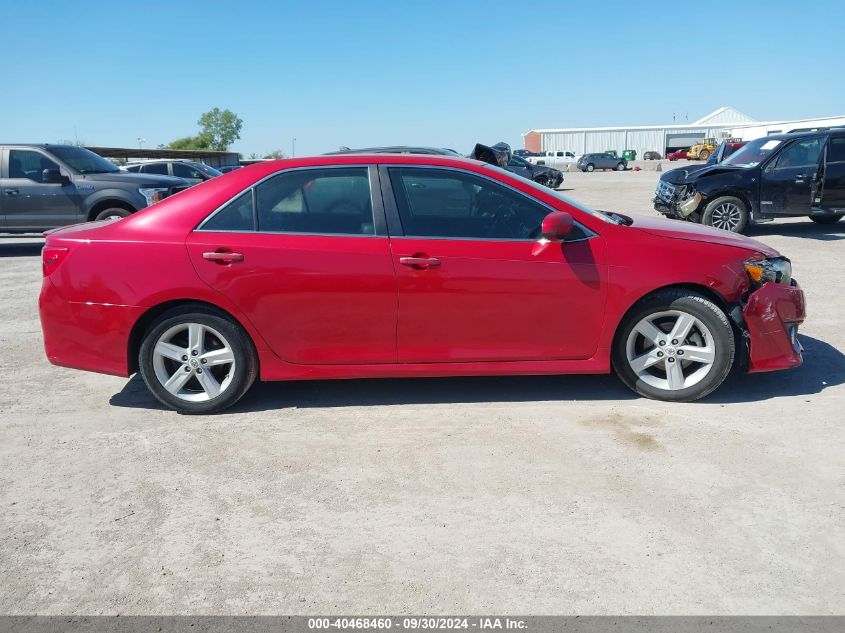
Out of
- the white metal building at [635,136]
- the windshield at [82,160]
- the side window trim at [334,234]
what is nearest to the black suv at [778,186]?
the side window trim at [334,234]

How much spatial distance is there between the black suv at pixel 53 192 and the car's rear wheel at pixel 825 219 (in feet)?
35.3

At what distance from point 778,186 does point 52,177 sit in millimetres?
11799

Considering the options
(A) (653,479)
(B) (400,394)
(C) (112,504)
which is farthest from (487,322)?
(C) (112,504)

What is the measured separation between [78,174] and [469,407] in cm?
1003

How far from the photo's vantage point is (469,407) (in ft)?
15.5

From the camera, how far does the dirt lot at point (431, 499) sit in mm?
2846

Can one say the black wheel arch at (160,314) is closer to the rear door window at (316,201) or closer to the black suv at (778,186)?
the rear door window at (316,201)

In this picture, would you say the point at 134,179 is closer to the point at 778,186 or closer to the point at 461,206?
the point at 461,206

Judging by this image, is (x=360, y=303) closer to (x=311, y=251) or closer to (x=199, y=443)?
(x=311, y=251)

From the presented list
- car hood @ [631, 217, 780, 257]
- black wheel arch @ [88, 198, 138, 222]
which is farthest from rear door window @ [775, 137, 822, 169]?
black wheel arch @ [88, 198, 138, 222]

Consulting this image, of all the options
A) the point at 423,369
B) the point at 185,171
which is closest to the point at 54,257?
the point at 423,369

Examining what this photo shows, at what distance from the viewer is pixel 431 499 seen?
354cm

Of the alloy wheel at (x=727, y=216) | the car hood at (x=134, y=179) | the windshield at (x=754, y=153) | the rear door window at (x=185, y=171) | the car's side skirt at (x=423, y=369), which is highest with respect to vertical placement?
the windshield at (x=754, y=153)

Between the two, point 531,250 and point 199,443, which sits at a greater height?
point 531,250
